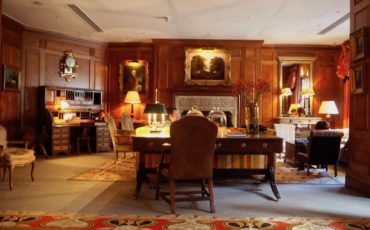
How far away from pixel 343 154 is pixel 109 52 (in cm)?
703

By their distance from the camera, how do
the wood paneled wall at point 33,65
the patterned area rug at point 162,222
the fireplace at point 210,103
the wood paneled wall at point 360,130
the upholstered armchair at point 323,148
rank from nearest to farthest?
the patterned area rug at point 162,222 < the wood paneled wall at point 360,130 < the upholstered armchair at point 323,148 < the wood paneled wall at point 33,65 < the fireplace at point 210,103

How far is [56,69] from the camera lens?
8.91 meters

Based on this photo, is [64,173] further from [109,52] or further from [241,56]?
[241,56]

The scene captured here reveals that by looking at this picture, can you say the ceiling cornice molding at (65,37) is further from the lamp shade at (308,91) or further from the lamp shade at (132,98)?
the lamp shade at (308,91)

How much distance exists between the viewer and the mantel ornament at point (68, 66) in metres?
8.99

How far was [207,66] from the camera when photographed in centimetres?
965

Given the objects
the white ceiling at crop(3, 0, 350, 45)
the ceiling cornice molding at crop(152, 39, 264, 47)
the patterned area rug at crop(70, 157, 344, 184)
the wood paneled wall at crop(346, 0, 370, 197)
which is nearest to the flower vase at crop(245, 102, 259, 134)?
the patterned area rug at crop(70, 157, 344, 184)

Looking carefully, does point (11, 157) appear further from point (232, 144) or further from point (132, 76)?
point (132, 76)

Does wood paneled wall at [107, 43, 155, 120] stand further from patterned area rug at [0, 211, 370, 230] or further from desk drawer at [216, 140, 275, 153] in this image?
patterned area rug at [0, 211, 370, 230]

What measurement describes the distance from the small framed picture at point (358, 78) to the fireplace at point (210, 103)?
15.1 ft

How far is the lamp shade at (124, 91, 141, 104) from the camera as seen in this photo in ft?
30.9

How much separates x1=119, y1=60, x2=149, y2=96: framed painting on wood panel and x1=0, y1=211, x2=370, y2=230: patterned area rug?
21.9ft

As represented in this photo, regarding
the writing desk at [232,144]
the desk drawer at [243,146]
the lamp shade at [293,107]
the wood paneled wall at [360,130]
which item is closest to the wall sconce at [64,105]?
the writing desk at [232,144]

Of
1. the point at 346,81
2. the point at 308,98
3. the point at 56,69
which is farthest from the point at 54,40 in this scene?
the point at 346,81
